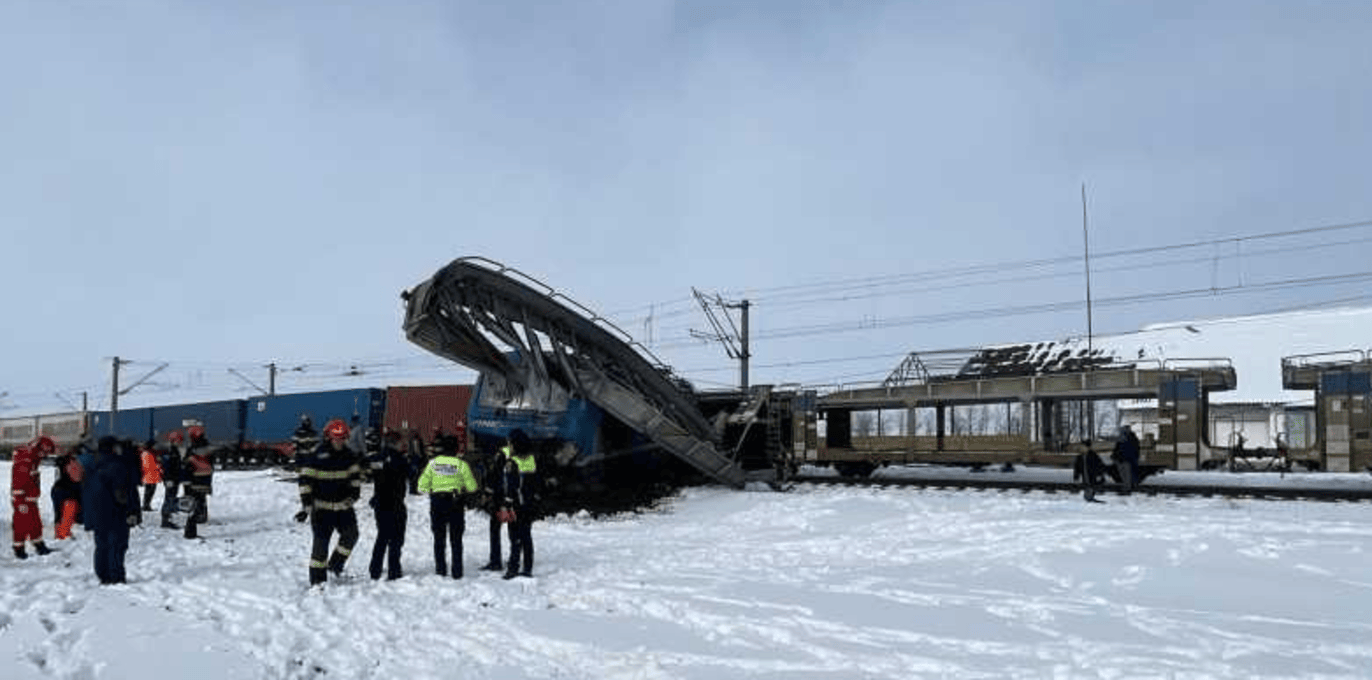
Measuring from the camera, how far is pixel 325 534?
368 inches

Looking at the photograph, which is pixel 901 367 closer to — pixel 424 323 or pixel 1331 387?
pixel 1331 387

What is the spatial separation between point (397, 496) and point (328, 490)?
83 cm

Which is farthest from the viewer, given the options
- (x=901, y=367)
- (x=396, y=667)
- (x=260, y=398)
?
(x=260, y=398)

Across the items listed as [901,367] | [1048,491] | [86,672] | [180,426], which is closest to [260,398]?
[180,426]

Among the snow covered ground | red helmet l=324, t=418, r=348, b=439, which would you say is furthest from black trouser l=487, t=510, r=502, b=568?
red helmet l=324, t=418, r=348, b=439

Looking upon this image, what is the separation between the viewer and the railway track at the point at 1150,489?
16516 mm

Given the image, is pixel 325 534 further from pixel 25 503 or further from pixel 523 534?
pixel 25 503

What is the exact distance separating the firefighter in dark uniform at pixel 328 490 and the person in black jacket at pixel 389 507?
0.37 metres

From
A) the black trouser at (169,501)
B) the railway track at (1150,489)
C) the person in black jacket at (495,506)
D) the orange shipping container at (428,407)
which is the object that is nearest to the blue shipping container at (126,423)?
the orange shipping container at (428,407)

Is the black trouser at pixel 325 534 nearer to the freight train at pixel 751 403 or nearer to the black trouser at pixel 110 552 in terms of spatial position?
the black trouser at pixel 110 552

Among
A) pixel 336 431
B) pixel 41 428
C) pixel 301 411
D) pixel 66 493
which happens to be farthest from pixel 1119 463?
pixel 41 428

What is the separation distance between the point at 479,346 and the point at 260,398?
21.2 meters

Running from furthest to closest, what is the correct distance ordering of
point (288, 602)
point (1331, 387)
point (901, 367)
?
1. point (901, 367)
2. point (1331, 387)
3. point (288, 602)

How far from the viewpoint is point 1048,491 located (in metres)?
18.3
